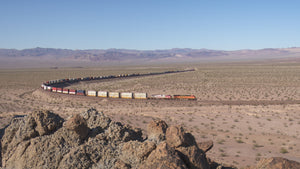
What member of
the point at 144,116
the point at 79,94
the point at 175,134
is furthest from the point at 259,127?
the point at 79,94

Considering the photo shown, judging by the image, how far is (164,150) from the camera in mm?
6730

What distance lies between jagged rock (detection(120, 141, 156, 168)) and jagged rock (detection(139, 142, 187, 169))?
48cm

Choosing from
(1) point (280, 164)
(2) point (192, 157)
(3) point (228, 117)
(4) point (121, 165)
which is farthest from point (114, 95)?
(1) point (280, 164)

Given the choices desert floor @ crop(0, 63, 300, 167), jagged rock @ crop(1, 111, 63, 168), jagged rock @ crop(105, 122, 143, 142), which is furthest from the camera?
desert floor @ crop(0, 63, 300, 167)

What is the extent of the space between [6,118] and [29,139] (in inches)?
783

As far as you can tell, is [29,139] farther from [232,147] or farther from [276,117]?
[276,117]

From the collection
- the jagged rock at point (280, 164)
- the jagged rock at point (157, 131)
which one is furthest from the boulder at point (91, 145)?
the jagged rock at point (280, 164)

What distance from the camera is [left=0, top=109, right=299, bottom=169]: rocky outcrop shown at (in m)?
7.24

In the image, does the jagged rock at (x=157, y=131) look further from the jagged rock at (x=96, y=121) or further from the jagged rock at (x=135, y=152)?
the jagged rock at (x=96, y=121)

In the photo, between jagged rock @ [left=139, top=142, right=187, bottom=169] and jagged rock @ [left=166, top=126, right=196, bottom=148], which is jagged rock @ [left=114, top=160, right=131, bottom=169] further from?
jagged rock @ [left=166, top=126, right=196, bottom=148]

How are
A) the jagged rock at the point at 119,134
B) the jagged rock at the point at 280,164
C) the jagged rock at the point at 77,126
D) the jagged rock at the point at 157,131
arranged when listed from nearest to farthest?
1. the jagged rock at the point at 280,164
2. the jagged rock at the point at 157,131
3. the jagged rock at the point at 77,126
4. the jagged rock at the point at 119,134

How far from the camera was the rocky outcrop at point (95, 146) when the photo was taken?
23.7 feet

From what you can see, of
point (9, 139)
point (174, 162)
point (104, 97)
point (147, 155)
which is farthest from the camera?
point (104, 97)

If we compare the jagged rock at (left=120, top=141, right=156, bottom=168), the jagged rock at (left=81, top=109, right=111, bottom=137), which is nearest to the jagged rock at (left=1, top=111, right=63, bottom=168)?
the jagged rock at (left=81, top=109, right=111, bottom=137)
